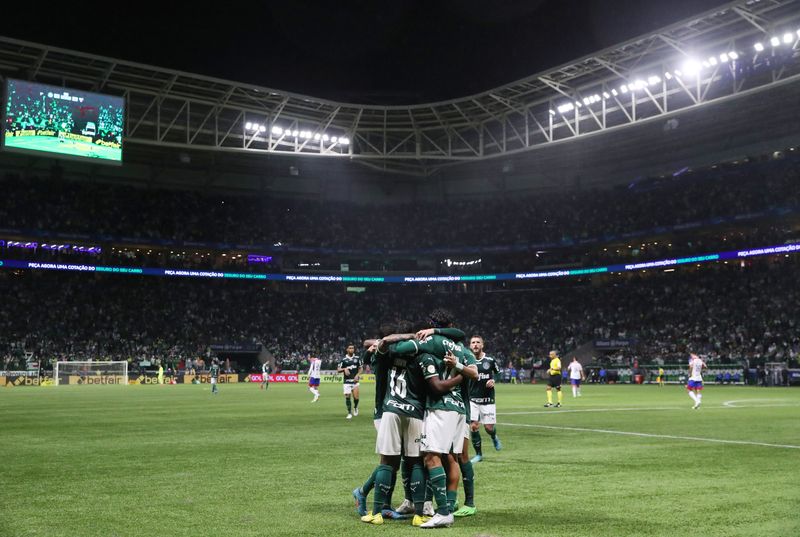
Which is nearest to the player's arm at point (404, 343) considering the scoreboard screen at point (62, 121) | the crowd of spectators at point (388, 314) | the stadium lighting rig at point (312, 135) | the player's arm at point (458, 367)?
the player's arm at point (458, 367)

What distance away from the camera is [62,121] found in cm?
4216

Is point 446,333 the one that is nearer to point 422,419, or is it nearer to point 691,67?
point 422,419

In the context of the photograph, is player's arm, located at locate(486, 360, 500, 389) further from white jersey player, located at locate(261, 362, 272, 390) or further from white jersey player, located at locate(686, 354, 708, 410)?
white jersey player, located at locate(261, 362, 272, 390)

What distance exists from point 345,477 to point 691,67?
38.1m

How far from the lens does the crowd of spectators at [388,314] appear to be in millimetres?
57188

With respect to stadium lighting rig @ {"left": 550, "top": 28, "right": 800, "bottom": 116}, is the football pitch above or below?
below

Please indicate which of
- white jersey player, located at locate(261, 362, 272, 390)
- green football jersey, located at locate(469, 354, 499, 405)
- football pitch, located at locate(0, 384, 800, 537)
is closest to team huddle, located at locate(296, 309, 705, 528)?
football pitch, located at locate(0, 384, 800, 537)

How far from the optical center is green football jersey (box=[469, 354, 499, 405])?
14109 millimetres

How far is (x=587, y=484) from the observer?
10.8 metres

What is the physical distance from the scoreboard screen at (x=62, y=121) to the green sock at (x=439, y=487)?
39650 mm

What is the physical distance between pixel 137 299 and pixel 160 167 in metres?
12.4

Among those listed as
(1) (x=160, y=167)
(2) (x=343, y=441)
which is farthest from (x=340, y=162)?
(2) (x=343, y=441)

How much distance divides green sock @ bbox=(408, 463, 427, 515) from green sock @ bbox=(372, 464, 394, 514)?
0.26 metres

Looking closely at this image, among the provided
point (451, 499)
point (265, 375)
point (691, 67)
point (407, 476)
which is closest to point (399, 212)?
point (265, 375)
